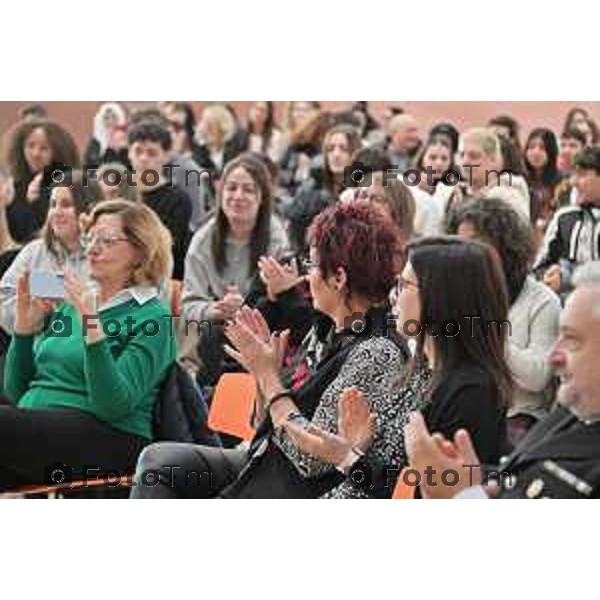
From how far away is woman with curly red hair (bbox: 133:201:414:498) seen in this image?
4.32m

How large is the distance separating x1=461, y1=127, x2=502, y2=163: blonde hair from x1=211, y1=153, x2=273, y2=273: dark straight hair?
20.9 inches

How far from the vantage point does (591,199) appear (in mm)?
4547

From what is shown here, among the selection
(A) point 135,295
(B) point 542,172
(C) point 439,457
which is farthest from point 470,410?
(A) point 135,295

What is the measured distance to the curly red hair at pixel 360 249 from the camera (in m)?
4.33

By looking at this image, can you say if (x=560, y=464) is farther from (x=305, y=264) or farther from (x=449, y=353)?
(x=305, y=264)

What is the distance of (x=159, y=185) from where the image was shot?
15.1 ft

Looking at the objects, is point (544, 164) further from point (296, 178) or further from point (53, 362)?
point (53, 362)

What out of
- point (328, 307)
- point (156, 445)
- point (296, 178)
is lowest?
point (156, 445)

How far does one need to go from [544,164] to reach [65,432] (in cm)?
143

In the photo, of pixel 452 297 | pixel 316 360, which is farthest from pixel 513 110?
pixel 316 360

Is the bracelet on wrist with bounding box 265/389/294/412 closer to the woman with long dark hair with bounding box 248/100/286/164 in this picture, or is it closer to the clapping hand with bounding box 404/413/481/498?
the clapping hand with bounding box 404/413/481/498

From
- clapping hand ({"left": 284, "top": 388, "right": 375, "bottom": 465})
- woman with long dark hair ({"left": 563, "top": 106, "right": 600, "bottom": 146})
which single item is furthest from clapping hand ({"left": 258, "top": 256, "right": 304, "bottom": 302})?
woman with long dark hair ({"left": 563, "top": 106, "right": 600, "bottom": 146})

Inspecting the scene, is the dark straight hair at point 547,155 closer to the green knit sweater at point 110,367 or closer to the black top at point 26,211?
the green knit sweater at point 110,367

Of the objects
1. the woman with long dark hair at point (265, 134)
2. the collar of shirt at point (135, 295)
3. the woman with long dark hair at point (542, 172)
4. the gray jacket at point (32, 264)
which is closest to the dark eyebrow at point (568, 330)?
the woman with long dark hair at point (542, 172)
